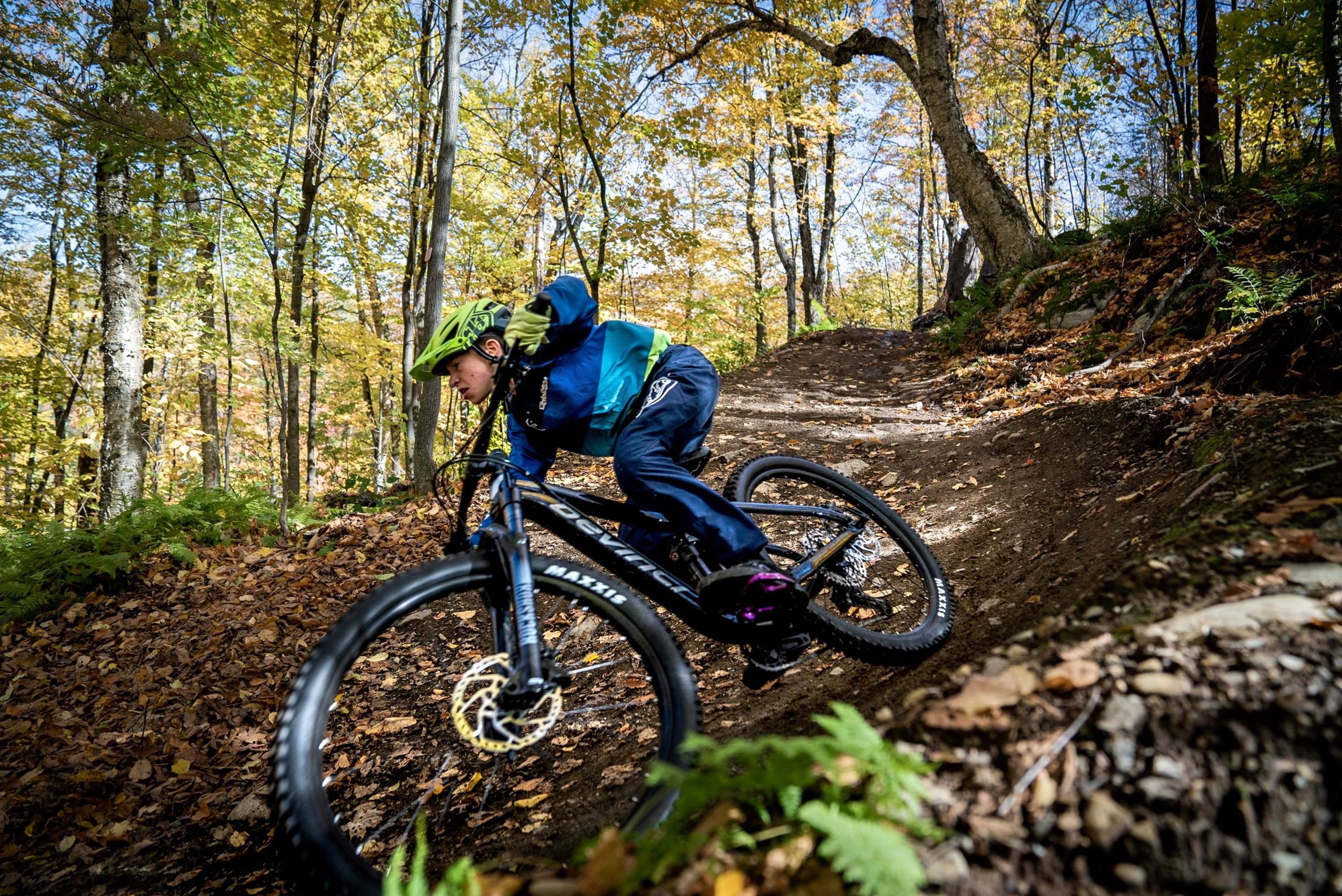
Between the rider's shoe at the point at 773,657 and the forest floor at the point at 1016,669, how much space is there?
0.70 ft

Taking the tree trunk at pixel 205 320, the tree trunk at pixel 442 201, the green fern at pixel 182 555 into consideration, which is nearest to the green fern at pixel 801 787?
the tree trunk at pixel 442 201

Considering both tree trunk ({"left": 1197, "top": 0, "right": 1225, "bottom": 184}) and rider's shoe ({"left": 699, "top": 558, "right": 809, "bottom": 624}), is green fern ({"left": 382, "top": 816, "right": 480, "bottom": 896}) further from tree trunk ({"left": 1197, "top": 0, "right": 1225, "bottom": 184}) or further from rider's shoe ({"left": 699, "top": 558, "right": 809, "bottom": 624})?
tree trunk ({"left": 1197, "top": 0, "right": 1225, "bottom": 184})

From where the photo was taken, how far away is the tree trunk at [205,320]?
31.4 ft

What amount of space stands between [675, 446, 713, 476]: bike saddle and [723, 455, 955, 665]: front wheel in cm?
27

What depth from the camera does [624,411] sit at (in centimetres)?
274

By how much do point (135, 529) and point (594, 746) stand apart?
619 cm

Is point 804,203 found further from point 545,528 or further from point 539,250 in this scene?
point 545,528

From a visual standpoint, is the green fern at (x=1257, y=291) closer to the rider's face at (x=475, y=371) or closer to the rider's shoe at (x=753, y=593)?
the rider's shoe at (x=753, y=593)

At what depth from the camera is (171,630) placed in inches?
201

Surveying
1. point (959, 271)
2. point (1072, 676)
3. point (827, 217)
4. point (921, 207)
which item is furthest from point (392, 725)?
point (921, 207)

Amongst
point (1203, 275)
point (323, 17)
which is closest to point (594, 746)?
point (1203, 275)

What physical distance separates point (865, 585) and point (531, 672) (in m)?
2.58

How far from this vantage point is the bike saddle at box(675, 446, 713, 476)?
2.90 meters

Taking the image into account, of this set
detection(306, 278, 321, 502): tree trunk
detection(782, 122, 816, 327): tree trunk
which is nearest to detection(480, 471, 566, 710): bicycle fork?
detection(306, 278, 321, 502): tree trunk
